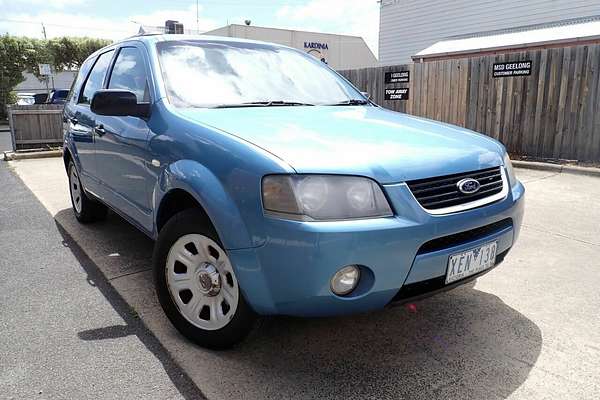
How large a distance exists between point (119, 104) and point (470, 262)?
83.7 inches

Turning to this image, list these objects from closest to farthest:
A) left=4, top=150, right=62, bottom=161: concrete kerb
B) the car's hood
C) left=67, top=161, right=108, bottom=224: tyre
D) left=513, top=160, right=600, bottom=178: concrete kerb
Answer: the car's hood, left=67, top=161, right=108, bottom=224: tyre, left=513, top=160, right=600, bottom=178: concrete kerb, left=4, top=150, right=62, bottom=161: concrete kerb

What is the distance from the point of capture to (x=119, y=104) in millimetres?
2816

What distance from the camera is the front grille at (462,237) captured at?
2.11 meters

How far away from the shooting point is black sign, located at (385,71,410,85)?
1019 centimetres

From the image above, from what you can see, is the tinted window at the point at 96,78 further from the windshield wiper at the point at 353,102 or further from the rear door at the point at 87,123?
the windshield wiper at the point at 353,102

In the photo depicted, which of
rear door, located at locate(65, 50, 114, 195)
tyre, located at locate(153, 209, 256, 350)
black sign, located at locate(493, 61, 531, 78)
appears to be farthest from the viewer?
black sign, located at locate(493, 61, 531, 78)

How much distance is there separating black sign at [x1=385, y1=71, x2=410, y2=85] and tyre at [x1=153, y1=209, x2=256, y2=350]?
8608mm

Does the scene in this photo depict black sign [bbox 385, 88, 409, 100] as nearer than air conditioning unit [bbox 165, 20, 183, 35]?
No

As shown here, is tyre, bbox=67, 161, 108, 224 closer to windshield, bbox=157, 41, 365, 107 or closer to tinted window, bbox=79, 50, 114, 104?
tinted window, bbox=79, 50, 114, 104

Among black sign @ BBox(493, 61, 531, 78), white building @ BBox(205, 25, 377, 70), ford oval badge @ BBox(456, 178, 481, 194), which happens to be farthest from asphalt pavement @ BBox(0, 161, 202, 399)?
white building @ BBox(205, 25, 377, 70)

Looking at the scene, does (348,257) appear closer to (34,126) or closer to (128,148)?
(128,148)

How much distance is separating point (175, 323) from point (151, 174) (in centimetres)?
87

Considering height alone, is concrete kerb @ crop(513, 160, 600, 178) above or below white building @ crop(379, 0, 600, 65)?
below

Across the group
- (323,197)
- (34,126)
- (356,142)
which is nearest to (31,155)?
(34,126)
